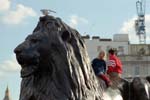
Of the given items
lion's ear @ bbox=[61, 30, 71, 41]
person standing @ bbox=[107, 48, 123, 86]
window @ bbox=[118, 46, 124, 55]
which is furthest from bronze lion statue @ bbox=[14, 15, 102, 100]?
window @ bbox=[118, 46, 124, 55]

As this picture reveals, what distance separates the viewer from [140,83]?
457 inches

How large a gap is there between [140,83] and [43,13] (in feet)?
11.7

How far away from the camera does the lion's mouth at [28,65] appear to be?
808 cm

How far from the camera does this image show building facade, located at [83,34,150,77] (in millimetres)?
74812

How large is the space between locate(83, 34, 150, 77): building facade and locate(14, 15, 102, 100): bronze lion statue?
6466 centimetres

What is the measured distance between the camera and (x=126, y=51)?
79.0m

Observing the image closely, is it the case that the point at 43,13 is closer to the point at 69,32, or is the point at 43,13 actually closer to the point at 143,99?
the point at 69,32

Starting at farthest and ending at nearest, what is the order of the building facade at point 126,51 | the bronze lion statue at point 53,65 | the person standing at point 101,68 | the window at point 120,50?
the window at point 120,50
the building facade at point 126,51
the person standing at point 101,68
the bronze lion statue at point 53,65

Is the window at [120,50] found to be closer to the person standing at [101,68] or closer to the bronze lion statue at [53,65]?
the person standing at [101,68]

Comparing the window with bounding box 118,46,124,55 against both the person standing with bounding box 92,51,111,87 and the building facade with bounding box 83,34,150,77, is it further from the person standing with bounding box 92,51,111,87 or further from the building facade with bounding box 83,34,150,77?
the person standing with bounding box 92,51,111,87

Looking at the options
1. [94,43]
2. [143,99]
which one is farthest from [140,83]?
[94,43]

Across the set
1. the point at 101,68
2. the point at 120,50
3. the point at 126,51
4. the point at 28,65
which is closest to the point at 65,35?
the point at 28,65

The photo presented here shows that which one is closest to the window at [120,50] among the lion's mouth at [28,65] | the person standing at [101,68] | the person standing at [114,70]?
the person standing at [114,70]

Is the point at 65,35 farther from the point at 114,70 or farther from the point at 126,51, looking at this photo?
the point at 126,51
